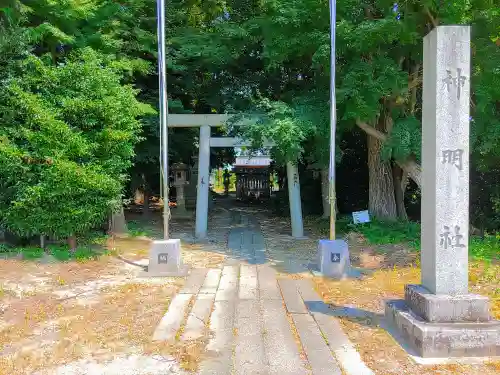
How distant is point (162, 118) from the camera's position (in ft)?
26.3

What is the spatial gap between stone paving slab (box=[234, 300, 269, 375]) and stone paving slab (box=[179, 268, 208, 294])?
1.03 meters

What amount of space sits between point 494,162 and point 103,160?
962cm

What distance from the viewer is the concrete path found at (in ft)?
13.4

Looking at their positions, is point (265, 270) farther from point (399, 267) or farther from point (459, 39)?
point (459, 39)

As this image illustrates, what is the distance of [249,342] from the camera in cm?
460

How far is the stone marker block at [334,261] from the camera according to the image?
7.63 meters

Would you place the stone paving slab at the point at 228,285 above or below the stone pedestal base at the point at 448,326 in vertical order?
below

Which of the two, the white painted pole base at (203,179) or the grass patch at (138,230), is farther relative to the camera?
the grass patch at (138,230)

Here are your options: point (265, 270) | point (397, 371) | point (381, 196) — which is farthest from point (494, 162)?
point (397, 371)

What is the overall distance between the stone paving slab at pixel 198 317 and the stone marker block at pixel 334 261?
2321mm

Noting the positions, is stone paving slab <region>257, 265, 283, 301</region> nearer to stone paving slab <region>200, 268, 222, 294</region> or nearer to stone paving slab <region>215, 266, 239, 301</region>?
stone paving slab <region>215, 266, 239, 301</region>

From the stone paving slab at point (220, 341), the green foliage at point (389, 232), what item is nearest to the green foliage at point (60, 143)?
the stone paving slab at point (220, 341)

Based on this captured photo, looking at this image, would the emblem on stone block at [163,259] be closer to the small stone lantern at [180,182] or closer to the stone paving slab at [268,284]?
the stone paving slab at [268,284]

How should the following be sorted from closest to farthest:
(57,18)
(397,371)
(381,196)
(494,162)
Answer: (397,371) < (57,18) < (494,162) < (381,196)
